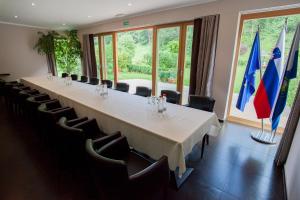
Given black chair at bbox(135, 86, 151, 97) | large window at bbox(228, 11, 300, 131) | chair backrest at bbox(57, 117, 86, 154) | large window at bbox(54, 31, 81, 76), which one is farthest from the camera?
large window at bbox(54, 31, 81, 76)

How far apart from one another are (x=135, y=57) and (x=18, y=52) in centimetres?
492

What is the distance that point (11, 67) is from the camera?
656 centimetres

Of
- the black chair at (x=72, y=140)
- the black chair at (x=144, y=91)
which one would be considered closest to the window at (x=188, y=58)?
the black chair at (x=144, y=91)

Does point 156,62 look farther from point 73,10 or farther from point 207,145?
point 207,145

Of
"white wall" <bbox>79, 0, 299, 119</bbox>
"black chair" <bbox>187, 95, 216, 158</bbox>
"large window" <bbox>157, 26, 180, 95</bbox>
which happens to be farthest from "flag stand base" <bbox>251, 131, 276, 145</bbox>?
"large window" <bbox>157, 26, 180, 95</bbox>

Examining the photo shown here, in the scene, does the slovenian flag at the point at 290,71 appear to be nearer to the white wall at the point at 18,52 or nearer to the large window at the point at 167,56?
the large window at the point at 167,56

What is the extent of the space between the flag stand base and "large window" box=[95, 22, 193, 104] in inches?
75.9

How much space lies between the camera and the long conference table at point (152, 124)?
148 cm

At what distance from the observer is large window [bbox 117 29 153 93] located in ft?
17.3

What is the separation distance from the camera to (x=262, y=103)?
9.05ft

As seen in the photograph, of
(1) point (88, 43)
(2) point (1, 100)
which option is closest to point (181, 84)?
(1) point (88, 43)

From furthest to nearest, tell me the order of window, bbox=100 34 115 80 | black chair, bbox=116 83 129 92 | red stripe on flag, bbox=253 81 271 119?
window, bbox=100 34 115 80
black chair, bbox=116 83 129 92
red stripe on flag, bbox=253 81 271 119

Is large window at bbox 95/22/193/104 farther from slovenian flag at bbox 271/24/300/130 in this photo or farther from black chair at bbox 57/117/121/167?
black chair at bbox 57/117/121/167

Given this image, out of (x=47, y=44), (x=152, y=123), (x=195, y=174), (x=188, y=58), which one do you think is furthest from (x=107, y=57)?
(x=195, y=174)
